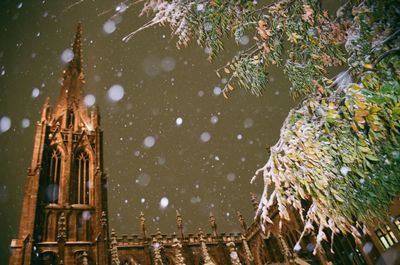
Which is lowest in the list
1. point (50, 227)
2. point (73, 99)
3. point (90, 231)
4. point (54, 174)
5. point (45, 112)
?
point (90, 231)

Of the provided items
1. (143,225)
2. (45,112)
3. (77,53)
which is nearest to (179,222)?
(143,225)

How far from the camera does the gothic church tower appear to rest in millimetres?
23281

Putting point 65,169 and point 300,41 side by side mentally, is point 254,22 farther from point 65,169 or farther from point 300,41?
point 65,169

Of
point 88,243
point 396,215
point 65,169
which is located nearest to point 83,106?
point 65,169

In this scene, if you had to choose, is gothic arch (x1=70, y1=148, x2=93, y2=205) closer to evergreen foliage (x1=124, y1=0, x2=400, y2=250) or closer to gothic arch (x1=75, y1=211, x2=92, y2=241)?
gothic arch (x1=75, y1=211, x2=92, y2=241)

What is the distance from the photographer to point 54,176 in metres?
28.7

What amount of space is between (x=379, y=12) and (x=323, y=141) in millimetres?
1810

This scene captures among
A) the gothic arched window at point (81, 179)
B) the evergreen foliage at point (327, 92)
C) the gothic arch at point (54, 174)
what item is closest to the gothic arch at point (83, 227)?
the gothic arched window at point (81, 179)

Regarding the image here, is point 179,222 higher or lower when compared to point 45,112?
lower

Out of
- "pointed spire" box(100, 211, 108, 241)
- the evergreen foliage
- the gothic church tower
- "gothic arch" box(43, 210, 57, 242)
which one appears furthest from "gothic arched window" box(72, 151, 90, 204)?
the evergreen foliage

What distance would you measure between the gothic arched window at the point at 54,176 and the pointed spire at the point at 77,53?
21011 mm

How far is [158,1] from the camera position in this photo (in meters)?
5.16

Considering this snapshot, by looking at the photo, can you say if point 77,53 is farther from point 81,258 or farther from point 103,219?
point 81,258

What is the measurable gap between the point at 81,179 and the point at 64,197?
2715 mm
